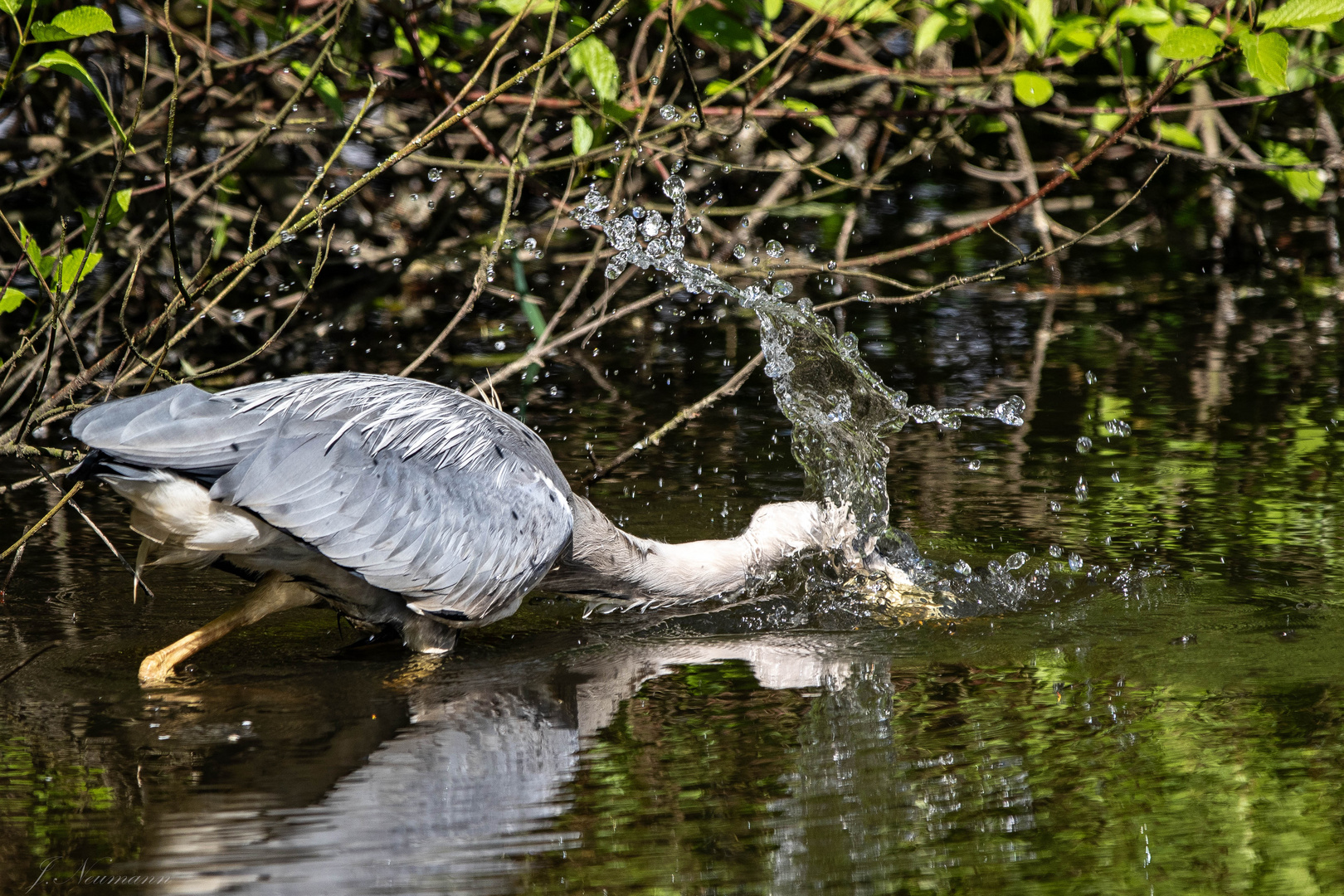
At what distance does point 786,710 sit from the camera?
427 centimetres

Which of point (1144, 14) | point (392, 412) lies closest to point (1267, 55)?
point (1144, 14)

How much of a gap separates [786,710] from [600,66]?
2.82m

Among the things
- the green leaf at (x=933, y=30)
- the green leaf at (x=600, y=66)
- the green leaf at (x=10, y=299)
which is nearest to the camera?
the green leaf at (x=10, y=299)

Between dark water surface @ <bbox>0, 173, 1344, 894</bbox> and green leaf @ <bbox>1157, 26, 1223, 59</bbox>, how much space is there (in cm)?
177

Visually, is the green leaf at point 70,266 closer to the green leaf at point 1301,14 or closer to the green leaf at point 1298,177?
the green leaf at point 1301,14

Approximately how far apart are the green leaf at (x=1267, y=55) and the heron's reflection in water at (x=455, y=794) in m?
2.45

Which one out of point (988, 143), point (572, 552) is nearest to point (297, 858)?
point (572, 552)

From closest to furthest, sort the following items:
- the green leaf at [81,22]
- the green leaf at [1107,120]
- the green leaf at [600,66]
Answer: the green leaf at [81,22], the green leaf at [600,66], the green leaf at [1107,120]

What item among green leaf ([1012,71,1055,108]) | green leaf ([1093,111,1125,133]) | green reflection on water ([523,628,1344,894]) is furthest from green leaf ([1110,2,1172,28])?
green reflection on water ([523,628,1344,894])

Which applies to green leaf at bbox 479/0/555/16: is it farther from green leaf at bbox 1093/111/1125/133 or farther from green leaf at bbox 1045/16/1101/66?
green leaf at bbox 1093/111/1125/133

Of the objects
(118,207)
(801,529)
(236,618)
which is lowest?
(236,618)

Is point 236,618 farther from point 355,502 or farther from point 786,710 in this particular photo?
point 786,710

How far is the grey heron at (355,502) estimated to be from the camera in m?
4.52

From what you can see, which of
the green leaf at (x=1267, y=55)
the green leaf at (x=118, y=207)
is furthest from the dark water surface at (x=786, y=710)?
the green leaf at (x=1267, y=55)
